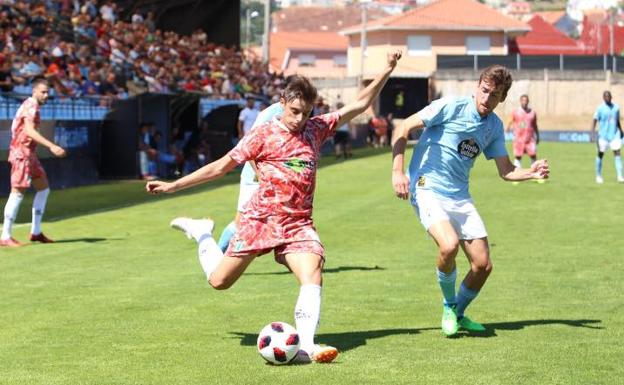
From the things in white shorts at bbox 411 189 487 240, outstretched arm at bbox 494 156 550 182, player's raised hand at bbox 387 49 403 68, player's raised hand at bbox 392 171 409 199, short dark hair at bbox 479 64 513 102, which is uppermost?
player's raised hand at bbox 387 49 403 68

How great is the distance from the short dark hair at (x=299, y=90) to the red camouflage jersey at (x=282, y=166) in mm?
296

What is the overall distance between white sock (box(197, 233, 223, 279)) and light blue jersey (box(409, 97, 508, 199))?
161 centimetres

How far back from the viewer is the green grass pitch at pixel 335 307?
7781 millimetres

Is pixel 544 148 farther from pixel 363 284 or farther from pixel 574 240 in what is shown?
pixel 363 284

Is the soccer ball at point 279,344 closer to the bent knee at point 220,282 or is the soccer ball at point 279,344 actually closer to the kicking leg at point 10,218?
the bent knee at point 220,282

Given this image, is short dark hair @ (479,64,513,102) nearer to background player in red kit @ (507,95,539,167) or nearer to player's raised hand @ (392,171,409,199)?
player's raised hand @ (392,171,409,199)

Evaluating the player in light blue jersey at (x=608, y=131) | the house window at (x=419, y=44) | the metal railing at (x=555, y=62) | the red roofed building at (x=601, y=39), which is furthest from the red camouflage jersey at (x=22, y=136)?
the red roofed building at (x=601, y=39)

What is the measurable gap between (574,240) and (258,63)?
3874 cm

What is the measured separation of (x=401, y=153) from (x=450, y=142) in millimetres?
482

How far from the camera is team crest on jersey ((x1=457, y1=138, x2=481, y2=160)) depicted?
924 centimetres

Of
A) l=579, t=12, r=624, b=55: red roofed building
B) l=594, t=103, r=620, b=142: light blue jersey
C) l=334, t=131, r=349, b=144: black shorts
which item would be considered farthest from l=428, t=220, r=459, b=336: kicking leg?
l=579, t=12, r=624, b=55: red roofed building

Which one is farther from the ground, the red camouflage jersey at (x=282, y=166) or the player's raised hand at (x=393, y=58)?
the player's raised hand at (x=393, y=58)

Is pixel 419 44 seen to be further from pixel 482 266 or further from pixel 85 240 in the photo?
pixel 482 266

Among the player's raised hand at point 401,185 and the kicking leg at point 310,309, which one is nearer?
the kicking leg at point 310,309
